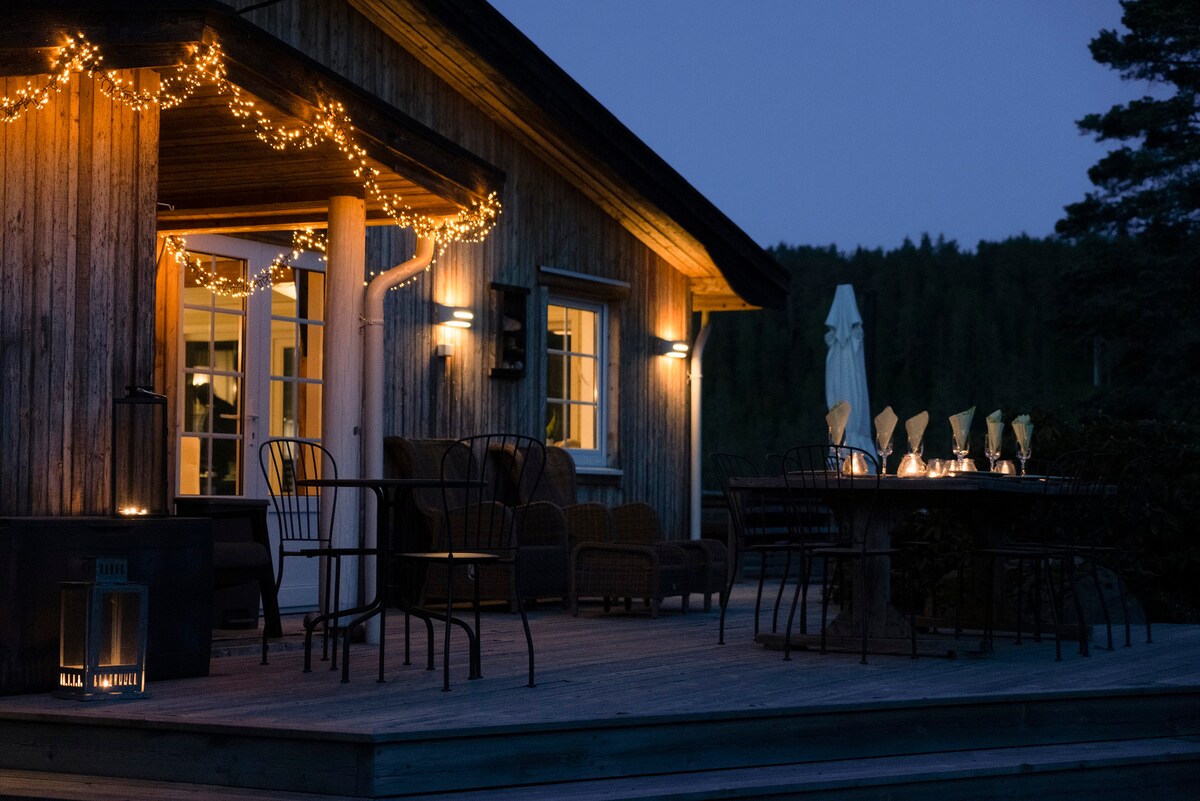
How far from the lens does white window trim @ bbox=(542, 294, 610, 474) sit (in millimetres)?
10477

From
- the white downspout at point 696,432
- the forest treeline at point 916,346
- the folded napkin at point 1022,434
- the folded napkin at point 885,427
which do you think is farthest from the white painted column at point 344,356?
the forest treeline at point 916,346

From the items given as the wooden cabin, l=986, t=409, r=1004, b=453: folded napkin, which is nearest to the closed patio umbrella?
the wooden cabin

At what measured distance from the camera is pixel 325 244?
8.04 metres

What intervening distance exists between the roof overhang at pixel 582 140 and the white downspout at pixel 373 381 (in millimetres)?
2523

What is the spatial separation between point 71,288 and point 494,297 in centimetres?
472

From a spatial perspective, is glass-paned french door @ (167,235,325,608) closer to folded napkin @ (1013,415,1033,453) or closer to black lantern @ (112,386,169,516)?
black lantern @ (112,386,169,516)

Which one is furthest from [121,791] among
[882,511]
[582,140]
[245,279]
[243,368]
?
[582,140]

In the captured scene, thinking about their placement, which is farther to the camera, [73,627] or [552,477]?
[552,477]

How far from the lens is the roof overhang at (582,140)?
8.96 m

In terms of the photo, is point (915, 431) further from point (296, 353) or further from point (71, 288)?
point (71, 288)

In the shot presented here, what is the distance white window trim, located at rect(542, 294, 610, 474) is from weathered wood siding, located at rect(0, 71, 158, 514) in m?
5.33

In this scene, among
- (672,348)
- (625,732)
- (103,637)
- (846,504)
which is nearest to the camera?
(625,732)

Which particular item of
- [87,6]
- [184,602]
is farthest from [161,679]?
[87,6]

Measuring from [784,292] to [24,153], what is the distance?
7518 mm
